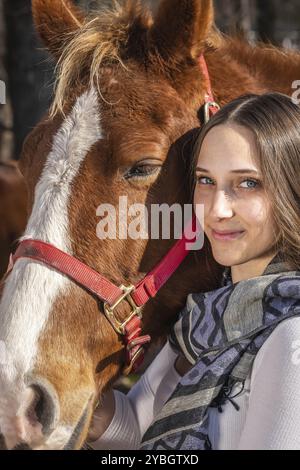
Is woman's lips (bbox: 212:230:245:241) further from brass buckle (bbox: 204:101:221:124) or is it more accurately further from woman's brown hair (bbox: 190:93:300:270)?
brass buckle (bbox: 204:101:221:124)

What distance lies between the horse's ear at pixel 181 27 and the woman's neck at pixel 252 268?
0.81 m

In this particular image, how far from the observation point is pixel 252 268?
2176 mm

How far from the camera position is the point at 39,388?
6.68 feet

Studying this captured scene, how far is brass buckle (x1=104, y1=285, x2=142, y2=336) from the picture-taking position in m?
2.21

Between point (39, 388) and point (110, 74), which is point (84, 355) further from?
point (110, 74)

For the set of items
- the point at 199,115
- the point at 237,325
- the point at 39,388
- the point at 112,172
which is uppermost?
the point at 199,115

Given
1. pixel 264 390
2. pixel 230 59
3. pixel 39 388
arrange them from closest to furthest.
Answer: pixel 264 390
pixel 39 388
pixel 230 59

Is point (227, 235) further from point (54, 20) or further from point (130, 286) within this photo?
point (54, 20)

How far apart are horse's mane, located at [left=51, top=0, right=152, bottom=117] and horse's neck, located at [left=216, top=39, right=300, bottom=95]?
0.39 meters

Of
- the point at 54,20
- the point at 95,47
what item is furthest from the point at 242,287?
the point at 54,20

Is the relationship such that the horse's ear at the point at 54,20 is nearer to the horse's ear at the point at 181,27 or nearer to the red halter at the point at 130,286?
the horse's ear at the point at 181,27

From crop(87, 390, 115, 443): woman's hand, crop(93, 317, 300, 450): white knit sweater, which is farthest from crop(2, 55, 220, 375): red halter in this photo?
crop(93, 317, 300, 450): white knit sweater
